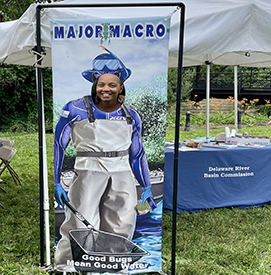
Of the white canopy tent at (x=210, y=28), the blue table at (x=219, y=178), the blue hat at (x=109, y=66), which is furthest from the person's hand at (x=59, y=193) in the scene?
the blue table at (x=219, y=178)

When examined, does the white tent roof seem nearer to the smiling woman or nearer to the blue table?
the smiling woman

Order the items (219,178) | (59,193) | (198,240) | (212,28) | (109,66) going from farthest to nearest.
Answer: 1. (219,178)
2. (198,240)
3. (212,28)
4. (59,193)
5. (109,66)

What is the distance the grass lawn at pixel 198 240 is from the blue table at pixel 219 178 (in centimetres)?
15

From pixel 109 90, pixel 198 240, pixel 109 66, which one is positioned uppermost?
pixel 109 66

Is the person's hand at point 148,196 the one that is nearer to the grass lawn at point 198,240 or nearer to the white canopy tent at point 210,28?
the grass lawn at point 198,240

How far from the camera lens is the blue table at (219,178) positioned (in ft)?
16.8

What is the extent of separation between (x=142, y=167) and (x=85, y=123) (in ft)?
2.02

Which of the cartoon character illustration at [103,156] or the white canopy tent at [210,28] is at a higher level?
the white canopy tent at [210,28]

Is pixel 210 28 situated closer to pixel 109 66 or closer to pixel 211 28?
pixel 211 28

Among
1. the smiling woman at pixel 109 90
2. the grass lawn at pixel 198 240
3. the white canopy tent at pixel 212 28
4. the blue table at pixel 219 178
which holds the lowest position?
the grass lawn at pixel 198 240

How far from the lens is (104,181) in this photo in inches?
122

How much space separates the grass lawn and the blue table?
5.8 inches

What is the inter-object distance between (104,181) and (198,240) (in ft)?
5.71

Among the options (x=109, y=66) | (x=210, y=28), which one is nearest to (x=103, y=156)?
(x=109, y=66)
